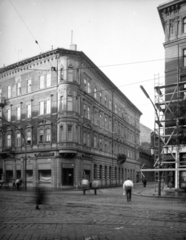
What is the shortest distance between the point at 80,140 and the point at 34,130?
5.90m

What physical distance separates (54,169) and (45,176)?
6.34 ft

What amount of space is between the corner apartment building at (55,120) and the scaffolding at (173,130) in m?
10.6

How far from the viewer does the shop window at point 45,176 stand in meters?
35.5

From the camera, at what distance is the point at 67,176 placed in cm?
3522

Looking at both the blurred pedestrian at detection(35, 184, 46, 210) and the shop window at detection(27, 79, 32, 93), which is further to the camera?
the shop window at detection(27, 79, 32, 93)

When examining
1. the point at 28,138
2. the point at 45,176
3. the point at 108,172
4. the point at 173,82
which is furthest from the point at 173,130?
the point at 108,172

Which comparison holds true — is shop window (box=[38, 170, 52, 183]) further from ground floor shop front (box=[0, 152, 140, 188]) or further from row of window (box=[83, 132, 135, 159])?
row of window (box=[83, 132, 135, 159])

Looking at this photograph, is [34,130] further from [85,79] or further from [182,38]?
[182,38]

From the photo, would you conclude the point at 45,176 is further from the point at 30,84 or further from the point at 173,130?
the point at 173,130

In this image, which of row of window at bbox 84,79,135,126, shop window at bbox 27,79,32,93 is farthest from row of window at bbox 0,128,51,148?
row of window at bbox 84,79,135,126

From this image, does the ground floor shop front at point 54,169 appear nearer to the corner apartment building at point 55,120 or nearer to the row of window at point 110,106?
the corner apartment building at point 55,120

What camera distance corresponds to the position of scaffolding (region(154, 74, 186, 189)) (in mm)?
25094

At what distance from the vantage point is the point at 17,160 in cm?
3900

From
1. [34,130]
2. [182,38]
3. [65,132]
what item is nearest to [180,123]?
[182,38]
